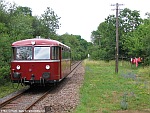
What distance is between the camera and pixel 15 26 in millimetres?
31031

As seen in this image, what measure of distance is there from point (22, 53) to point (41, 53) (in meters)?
1.03

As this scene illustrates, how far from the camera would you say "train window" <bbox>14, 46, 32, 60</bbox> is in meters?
16.7

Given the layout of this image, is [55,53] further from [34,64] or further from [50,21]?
[50,21]

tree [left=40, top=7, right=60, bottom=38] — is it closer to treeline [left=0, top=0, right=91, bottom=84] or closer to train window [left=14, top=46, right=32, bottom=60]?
treeline [left=0, top=0, right=91, bottom=84]

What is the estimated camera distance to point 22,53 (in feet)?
55.4

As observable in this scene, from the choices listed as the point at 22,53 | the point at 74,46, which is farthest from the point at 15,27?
the point at 74,46


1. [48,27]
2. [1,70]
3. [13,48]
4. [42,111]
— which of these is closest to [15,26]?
[1,70]

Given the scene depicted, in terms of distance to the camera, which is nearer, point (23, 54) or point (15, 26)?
point (23, 54)

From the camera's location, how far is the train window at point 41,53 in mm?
16578

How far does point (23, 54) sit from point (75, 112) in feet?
24.0

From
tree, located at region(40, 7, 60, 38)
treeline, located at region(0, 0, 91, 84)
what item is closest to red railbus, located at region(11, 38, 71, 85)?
treeline, located at region(0, 0, 91, 84)

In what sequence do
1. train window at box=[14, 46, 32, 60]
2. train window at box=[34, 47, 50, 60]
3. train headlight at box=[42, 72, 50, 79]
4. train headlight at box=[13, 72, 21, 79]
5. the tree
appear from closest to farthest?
train headlight at box=[42, 72, 50, 79] → train headlight at box=[13, 72, 21, 79] → train window at box=[34, 47, 50, 60] → train window at box=[14, 46, 32, 60] → the tree

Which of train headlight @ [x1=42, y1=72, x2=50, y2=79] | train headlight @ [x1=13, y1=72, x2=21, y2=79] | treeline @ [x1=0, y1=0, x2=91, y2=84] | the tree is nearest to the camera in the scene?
train headlight @ [x1=42, y1=72, x2=50, y2=79]

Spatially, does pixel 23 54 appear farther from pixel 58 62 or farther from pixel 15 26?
pixel 15 26
